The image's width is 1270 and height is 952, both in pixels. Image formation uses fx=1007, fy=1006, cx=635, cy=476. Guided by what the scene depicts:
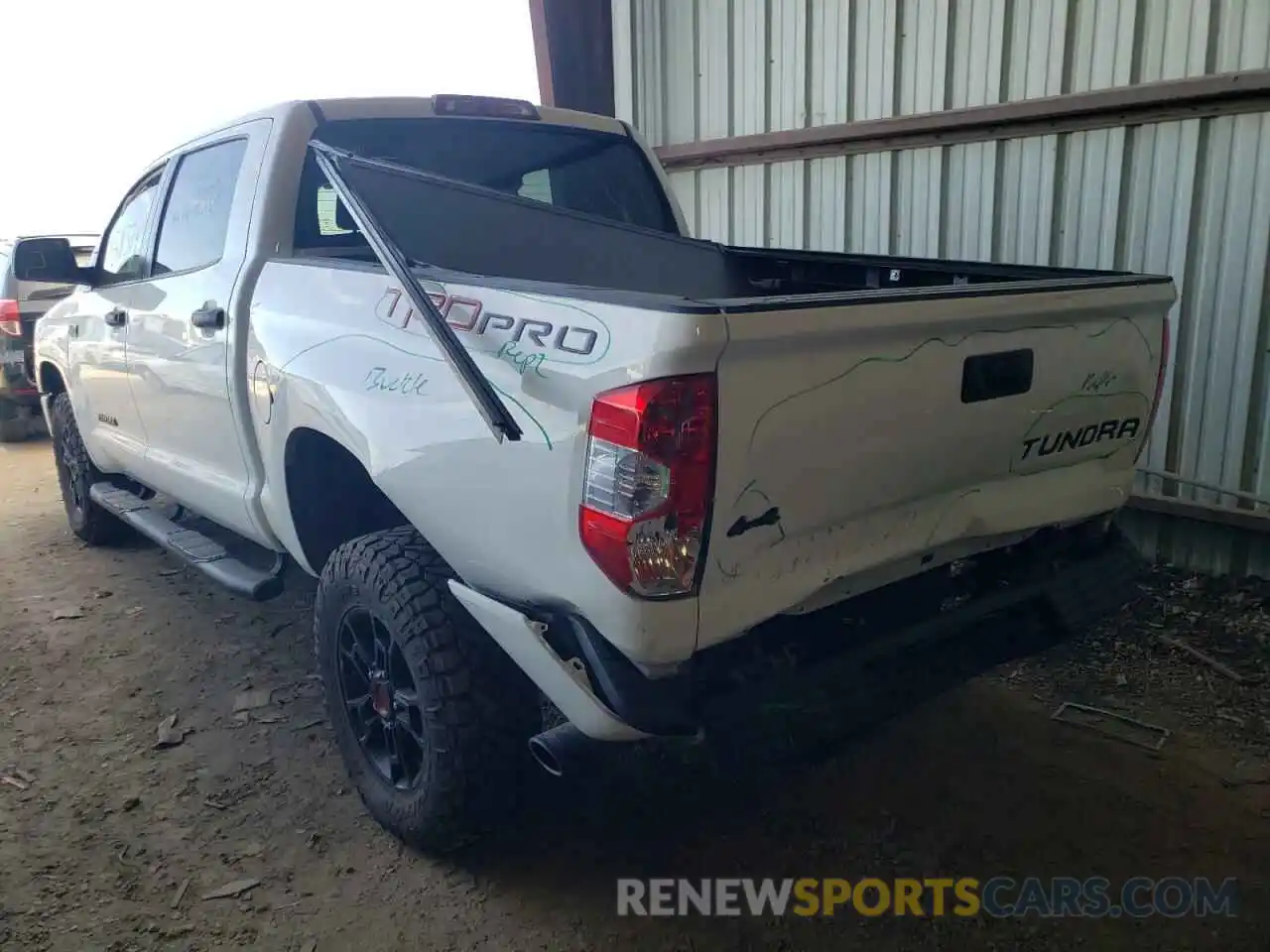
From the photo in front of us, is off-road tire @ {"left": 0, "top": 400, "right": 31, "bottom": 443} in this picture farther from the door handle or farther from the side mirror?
the door handle

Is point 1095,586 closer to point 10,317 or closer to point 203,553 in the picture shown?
point 203,553

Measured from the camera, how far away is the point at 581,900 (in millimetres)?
2541

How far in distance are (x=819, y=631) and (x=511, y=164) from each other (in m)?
2.17

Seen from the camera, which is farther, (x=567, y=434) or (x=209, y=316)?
(x=209, y=316)

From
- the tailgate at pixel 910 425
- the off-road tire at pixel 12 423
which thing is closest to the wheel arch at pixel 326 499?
the tailgate at pixel 910 425

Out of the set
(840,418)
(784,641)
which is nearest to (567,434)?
(840,418)

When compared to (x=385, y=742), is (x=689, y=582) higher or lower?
higher

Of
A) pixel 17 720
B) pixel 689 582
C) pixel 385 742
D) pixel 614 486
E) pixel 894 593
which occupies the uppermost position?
pixel 614 486

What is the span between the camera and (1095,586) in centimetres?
264

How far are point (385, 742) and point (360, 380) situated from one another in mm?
1009

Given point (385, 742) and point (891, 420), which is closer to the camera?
point (891, 420)

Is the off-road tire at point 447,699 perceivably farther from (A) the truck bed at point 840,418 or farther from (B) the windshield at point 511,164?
(B) the windshield at point 511,164

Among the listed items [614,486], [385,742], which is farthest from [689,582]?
[385,742]

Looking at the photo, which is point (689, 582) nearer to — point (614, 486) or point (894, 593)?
point (614, 486)
